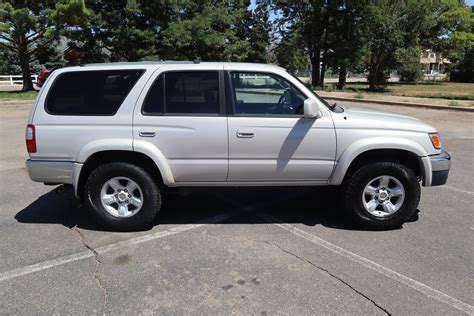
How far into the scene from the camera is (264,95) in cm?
461

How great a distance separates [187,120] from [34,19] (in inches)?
787

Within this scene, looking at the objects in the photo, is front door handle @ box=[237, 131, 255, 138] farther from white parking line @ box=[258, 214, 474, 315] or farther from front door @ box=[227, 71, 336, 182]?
white parking line @ box=[258, 214, 474, 315]

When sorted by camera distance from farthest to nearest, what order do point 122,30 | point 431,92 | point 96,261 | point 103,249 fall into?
point 431,92, point 122,30, point 103,249, point 96,261

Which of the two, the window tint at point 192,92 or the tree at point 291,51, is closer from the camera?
the window tint at point 192,92

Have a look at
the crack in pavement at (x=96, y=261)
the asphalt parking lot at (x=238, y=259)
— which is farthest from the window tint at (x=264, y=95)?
the crack in pavement at (x=96, y=261)

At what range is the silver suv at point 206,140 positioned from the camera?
4.36 meters

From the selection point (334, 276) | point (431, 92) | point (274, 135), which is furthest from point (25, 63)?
point (431, 92)

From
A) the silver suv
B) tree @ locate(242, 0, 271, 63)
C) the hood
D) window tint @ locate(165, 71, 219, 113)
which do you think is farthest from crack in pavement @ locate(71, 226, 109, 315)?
tree @ locate(242, 0, 271, 63)

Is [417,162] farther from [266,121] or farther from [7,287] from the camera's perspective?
[7,287]

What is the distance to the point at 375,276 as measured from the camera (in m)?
3.59

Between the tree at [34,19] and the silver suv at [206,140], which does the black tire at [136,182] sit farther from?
the tree at [34,19]

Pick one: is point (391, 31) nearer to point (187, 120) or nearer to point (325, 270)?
point (187, 120)

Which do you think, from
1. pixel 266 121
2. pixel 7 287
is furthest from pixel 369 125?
pixel 7 287

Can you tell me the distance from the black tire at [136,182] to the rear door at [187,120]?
0.30 metres
